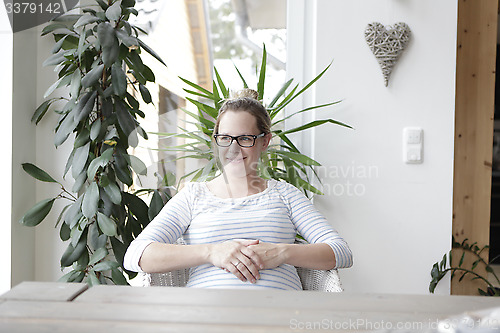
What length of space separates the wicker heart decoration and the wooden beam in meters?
0.52

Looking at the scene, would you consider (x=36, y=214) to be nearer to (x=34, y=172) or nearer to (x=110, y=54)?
(x=34, y=172)

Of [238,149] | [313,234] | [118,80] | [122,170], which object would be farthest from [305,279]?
[118,80]

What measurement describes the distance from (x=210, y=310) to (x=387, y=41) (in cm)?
203

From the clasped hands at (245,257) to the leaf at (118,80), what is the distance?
0.96 meters

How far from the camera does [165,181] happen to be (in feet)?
9.31

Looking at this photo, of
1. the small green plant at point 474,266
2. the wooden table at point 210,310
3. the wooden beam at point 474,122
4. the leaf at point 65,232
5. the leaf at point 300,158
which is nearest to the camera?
the wooden table at point 210,310

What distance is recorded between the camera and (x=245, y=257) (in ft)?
5.58

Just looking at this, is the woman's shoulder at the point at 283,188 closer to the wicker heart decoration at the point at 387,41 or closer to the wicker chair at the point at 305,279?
the wicker chair at the point at 305,279

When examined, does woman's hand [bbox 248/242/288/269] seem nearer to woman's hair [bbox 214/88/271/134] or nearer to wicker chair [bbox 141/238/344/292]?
wicker chair [bbox 141/238/344/292]

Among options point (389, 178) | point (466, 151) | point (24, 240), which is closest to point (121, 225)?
point (24, 240)

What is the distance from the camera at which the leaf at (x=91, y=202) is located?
7.47ft

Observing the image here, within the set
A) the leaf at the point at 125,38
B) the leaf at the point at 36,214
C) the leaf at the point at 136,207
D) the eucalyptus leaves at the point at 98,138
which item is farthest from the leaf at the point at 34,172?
the leaf at the point at 125,38

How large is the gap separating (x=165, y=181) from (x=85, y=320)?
1812 millimetres

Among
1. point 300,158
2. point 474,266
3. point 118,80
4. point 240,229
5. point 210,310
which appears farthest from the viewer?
point 474,266
